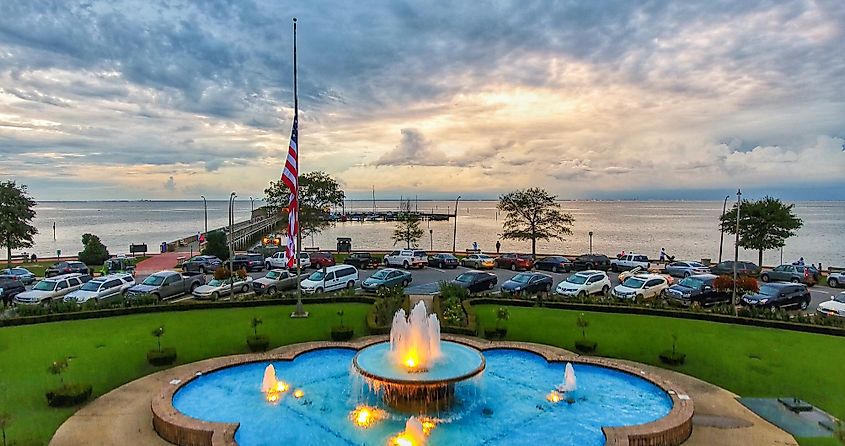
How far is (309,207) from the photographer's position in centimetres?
5462

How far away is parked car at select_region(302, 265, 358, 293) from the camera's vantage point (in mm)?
30625

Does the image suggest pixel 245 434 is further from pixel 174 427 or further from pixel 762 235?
pixel 762 235

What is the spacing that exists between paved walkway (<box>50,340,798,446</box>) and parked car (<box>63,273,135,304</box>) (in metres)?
13.8

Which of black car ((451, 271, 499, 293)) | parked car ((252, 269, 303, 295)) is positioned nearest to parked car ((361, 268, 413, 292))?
black car ((451, 271, 499, 293))

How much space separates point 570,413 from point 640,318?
12.1 metres

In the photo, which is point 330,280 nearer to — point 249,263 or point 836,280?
point 249,263

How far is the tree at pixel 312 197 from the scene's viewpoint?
54719 millimetres

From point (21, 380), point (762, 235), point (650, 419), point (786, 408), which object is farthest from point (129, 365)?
point (762, 235)

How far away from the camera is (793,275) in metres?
37.3

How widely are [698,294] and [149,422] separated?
26.5 meters

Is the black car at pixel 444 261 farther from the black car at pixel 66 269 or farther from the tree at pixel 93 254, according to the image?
the tree at pixel 93 254

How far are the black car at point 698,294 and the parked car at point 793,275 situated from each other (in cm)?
1246

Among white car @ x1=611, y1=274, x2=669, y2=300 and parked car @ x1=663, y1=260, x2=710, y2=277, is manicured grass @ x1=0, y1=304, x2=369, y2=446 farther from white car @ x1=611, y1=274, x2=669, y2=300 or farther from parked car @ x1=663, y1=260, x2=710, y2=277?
parked car @ x1=663, y1=260, x2=710, y2=277

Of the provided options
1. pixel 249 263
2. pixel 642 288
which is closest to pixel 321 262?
pixel 249 263
